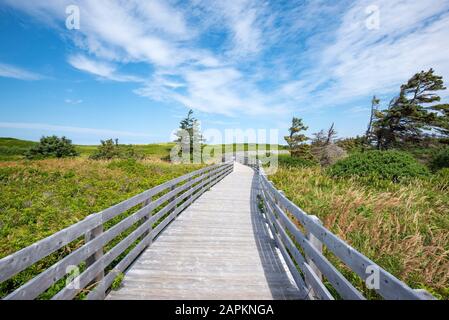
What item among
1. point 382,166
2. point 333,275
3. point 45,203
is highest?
point 382,166

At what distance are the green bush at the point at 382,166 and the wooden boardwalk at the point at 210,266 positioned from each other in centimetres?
644

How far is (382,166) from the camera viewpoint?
35.9 ft

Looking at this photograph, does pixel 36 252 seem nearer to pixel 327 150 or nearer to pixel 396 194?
pixel 396 194

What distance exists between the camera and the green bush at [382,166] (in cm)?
1063

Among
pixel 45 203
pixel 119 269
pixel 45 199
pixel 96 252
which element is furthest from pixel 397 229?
pixel 45 199

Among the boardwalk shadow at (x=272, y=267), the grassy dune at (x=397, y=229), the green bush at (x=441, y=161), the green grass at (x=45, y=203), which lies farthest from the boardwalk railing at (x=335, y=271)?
the green bush at (x=441, y=161)

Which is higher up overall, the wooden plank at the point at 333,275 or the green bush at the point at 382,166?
the green bush at the point at 382,166

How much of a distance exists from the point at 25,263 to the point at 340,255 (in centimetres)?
275

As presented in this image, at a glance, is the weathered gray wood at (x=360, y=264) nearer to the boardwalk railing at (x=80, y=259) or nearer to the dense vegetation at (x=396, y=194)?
the dense vegetation at (x=396, y=194)

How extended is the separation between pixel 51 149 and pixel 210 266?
2992cm

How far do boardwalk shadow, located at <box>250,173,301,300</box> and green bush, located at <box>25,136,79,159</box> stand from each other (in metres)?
27.9

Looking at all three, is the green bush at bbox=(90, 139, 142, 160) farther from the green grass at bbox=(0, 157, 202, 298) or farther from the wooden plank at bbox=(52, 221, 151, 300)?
the wooden plank at bbox=(52, 221, 151, 300)

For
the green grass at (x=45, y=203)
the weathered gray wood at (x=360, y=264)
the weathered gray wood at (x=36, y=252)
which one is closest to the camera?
the weathered gray wood at (x=360, y=264)
